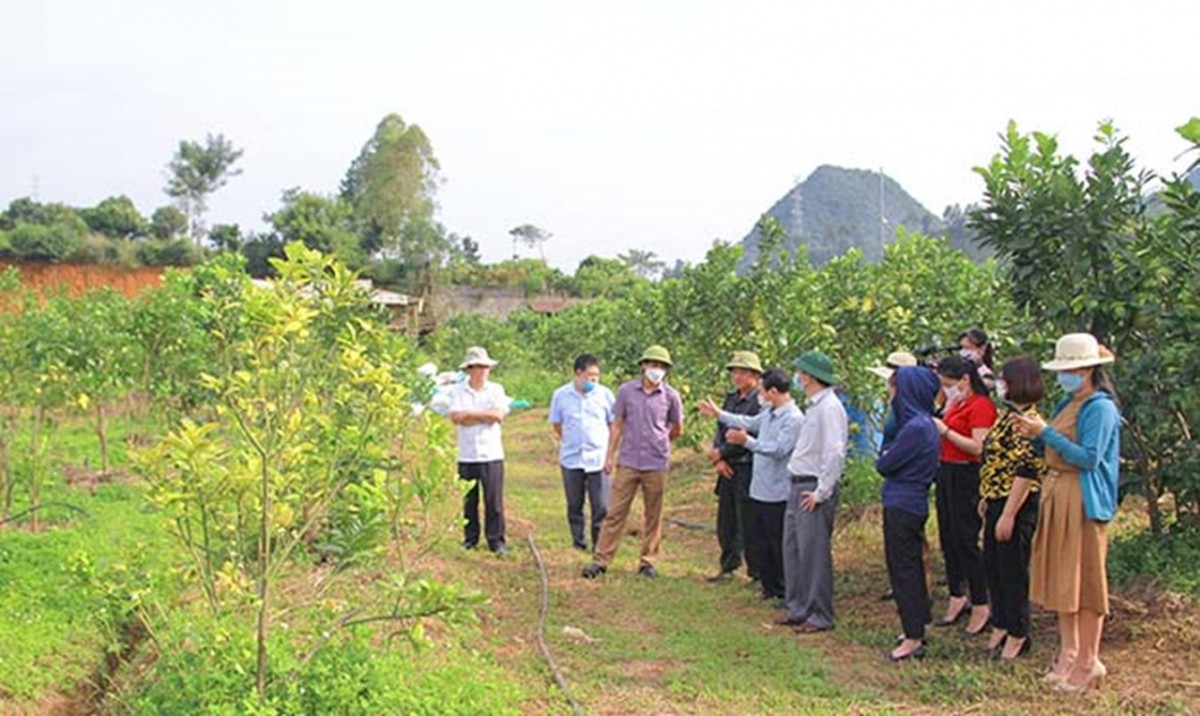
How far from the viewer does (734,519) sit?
782cm

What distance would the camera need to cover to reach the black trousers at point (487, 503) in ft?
26.4

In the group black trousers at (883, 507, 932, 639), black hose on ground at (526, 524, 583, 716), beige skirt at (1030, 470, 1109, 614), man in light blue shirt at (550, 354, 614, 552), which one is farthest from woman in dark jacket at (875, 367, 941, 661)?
man in light blue shirt at (550, 354, 614, 552)

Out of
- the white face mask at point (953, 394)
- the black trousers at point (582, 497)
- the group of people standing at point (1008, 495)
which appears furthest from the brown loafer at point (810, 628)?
the black trousers at point (582, 497)

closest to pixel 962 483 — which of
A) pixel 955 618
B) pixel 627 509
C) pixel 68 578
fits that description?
pixel 955 618

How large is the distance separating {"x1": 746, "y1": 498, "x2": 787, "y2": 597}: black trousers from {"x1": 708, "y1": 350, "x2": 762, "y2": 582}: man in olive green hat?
0.17 meters

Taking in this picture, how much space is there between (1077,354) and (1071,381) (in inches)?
5.6

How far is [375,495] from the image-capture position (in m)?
4.14

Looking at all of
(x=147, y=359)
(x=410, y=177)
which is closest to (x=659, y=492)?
(x=147, y=359)

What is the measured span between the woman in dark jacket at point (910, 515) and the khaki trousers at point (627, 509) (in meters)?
2.34

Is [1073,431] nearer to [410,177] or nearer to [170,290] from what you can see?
[170,290]

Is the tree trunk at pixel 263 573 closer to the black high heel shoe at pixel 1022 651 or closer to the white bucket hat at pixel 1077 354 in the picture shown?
the white bucket hat at pixel 1077 354

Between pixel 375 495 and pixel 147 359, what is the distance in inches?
281

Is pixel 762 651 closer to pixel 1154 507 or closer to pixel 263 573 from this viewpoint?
pixel 1154 507

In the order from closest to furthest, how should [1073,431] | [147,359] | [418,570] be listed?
[1073,431] → [418,570] → [147,359]
